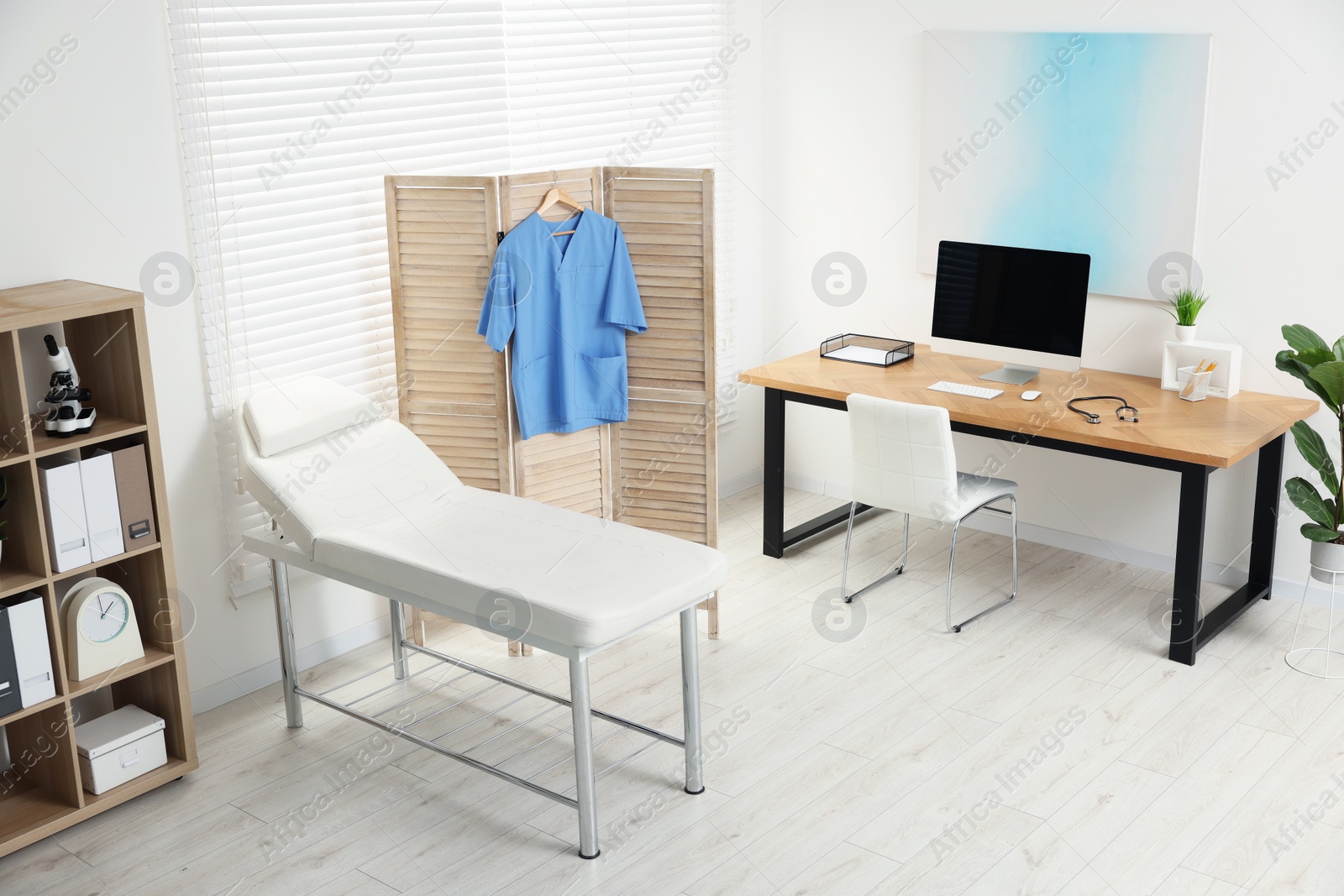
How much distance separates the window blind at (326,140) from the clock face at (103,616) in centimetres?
53

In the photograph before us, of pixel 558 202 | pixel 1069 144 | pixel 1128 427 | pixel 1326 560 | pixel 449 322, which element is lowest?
pixel 1326 560

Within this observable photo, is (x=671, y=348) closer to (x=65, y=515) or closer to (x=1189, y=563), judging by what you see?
(x=1189, y=563)

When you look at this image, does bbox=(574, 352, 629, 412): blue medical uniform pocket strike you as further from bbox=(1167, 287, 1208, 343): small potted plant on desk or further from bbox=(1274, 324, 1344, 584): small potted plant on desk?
bbox=(1274, 324, 1344, 584): small potted plant on desk

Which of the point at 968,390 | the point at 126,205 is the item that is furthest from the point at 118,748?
the point at 968,390

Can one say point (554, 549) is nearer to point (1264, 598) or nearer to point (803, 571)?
point (803, 571)

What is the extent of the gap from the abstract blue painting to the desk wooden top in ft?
1.36

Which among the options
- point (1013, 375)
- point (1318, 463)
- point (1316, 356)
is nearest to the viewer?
point (1316, 356)

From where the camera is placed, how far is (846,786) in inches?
125

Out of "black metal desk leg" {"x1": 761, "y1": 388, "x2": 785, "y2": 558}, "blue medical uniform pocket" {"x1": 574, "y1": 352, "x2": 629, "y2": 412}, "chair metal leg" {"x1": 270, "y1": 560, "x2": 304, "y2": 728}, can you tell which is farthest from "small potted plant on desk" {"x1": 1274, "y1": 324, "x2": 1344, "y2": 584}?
"chair metal leg" {"x1": 270, "y1": 560, "x2": 304, "y2": 728}

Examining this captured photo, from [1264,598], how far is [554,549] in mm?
2577

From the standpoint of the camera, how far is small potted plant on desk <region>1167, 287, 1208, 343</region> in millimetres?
4098

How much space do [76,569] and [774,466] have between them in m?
2.47

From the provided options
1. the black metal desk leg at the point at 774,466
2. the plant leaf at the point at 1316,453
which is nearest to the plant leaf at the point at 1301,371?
the plant leaf at the point at 1316,453

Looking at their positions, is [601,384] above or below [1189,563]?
above
